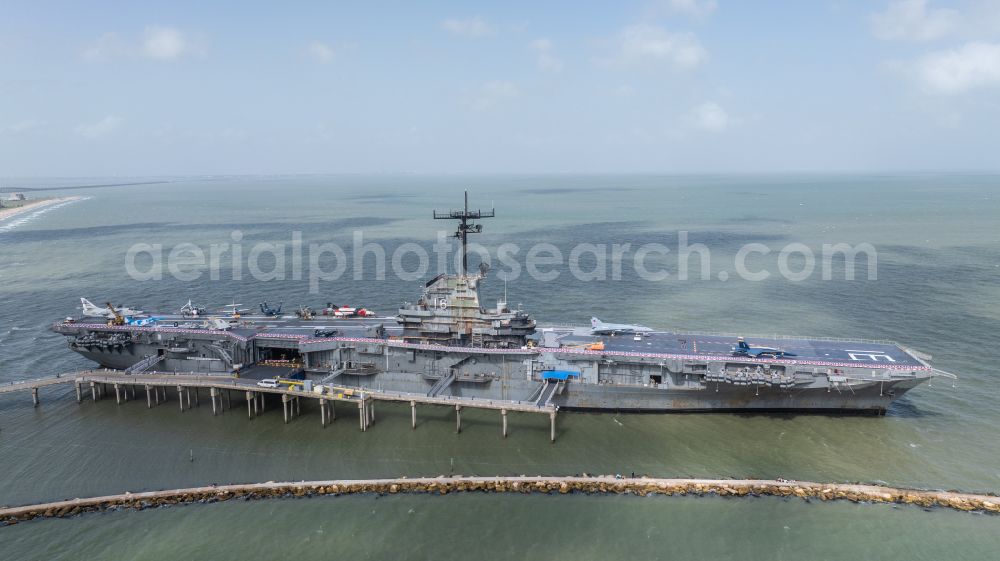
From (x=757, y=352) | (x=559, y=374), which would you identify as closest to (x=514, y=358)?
(x=559, y=374)

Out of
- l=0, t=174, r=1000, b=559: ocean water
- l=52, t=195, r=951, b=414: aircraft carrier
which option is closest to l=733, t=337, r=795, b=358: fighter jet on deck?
l=52, t=195, r=951, b=414: aircraft carrier

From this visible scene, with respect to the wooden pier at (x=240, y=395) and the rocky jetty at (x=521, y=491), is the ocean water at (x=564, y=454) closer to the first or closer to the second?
the rocky jetty at (x=521, y=491)

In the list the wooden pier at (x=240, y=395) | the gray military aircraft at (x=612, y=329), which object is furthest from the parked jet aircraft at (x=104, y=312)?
the gray military aircraft at (x=612, y=329)

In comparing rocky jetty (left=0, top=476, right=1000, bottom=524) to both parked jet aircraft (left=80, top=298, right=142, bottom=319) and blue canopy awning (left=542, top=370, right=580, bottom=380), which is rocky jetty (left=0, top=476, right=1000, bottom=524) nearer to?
blue canopy awning (left=542, top=370, right=580, bottom=380)

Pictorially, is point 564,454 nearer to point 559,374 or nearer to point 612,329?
point 559,374

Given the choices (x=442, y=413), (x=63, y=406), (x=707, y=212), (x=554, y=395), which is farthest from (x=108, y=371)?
(x=707, y=212)

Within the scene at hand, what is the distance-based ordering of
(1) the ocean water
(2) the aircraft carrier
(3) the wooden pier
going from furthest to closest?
(2) the aircraft carrier < (3) the wooden pier < (1) the ocean water

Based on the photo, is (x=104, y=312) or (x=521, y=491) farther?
(x=104, y=312)

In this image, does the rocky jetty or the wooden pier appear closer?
the rocky jetty
